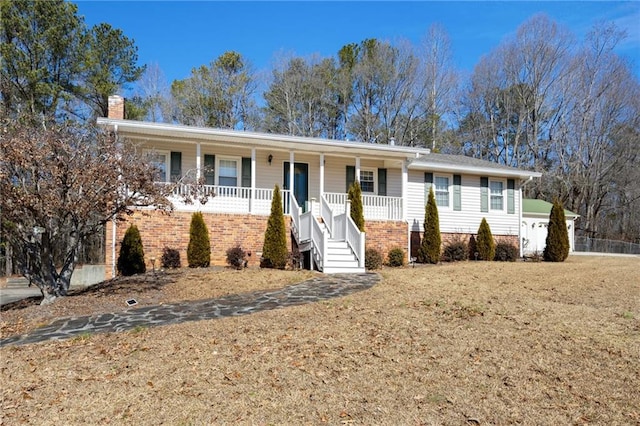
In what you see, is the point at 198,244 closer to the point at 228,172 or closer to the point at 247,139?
the point at 228,172

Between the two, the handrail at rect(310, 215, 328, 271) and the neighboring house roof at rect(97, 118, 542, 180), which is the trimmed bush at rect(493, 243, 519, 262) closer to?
the neighboring house roof at rect(97, 118, 542, 180)

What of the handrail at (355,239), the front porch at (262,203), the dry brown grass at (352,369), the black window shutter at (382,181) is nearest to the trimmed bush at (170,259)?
the front porch at (262,203)

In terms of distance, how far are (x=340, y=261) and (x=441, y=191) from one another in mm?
7473

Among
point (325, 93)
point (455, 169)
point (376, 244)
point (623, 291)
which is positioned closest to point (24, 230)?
point (376, 244)

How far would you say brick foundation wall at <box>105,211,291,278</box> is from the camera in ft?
43.2

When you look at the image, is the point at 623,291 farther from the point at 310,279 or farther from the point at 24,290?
the point at 24,290

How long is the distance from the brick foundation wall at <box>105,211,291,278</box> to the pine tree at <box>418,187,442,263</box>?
4.78 metres

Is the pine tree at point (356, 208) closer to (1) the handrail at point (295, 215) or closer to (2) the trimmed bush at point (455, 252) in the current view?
(1) the handrail at point (295, 215)

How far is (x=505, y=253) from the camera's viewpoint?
57.9ft

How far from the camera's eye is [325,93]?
3294 centimetres

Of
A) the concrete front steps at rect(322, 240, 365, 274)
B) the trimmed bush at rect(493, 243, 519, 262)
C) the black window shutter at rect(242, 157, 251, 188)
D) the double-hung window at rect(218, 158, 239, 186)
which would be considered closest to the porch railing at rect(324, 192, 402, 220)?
the black window shutter at rect(242, 157, 251, 188)

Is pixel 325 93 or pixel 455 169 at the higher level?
pixel 325 93

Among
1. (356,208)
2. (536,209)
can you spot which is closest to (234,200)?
(356,208)

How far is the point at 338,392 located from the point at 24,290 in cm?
1751
